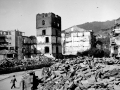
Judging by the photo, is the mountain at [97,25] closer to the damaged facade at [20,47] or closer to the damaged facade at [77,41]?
the damaged facade at [77,41]

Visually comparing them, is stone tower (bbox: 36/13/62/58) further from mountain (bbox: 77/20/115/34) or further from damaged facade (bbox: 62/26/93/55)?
mountain (bbox: 77/20/115/34)

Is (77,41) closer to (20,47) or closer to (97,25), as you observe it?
(20,47)

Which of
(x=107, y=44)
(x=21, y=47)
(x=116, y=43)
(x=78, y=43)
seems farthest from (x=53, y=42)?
(x=107, y=44)

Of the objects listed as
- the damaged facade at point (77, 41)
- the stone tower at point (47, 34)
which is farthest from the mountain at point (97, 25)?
the stone tower at point (47, 34)

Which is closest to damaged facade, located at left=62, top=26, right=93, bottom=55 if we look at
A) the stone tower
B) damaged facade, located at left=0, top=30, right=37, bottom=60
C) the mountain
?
the stone tower

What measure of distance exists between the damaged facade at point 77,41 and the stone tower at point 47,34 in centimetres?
1035

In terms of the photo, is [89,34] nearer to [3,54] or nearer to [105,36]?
[105,36]

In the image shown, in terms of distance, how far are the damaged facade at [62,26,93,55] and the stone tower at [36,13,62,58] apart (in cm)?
1035

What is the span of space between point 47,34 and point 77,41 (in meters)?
13.8

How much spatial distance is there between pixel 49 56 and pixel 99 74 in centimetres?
2925

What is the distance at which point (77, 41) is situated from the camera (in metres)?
50.5

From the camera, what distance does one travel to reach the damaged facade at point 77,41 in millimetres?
49469

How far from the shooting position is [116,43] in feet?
109

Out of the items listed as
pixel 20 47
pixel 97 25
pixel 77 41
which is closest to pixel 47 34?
pixel 20 47
